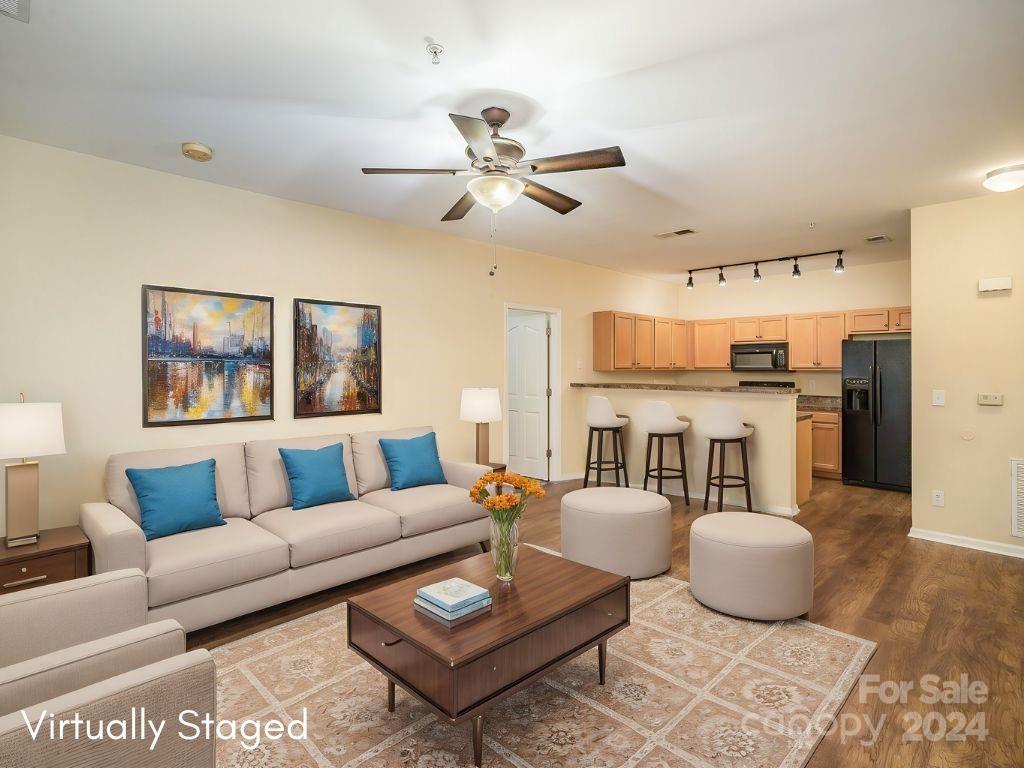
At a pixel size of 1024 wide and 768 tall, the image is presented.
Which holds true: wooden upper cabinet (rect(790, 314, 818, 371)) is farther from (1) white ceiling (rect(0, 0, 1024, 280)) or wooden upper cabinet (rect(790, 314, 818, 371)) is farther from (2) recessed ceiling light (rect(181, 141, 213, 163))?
(2) recessed ceiling light (rect(181, 141, 213, 163))

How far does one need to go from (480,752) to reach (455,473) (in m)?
2.41

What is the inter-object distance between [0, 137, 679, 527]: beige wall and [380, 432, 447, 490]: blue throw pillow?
55cm

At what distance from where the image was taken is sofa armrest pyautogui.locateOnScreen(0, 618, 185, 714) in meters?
1.31

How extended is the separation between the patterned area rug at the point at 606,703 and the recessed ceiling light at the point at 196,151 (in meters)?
2.64

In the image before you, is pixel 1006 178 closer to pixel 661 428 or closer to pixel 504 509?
pixel 661 428

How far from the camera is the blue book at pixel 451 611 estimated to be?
192cm

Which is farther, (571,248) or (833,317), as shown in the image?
(833,317)

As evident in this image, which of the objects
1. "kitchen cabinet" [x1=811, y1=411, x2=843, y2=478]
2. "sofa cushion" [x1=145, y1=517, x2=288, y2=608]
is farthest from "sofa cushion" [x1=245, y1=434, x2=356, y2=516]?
"kitchen cabinet" [x1=811, y1=411, x2=843, y2=478]

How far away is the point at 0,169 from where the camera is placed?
2.81 meters

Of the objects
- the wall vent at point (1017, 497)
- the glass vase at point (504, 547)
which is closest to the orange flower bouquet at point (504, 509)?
the glass vase at point (504, 547)

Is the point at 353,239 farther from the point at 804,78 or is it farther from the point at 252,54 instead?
the point at 804,78

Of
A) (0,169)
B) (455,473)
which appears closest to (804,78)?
(455,473)

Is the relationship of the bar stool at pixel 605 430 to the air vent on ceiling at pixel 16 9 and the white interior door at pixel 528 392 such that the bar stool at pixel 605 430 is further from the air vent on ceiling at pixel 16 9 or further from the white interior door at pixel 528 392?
the air vent on ceiling at pixel 16 9

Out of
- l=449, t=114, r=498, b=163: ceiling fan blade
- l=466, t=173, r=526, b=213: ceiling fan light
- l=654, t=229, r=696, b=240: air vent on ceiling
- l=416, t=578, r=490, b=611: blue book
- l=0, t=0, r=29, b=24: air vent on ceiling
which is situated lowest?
l=416, t=578, r=490, b=611: blue book
